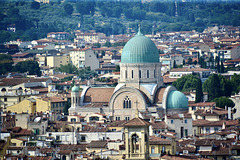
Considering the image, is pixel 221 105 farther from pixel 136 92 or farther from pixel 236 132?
pixel 236 132

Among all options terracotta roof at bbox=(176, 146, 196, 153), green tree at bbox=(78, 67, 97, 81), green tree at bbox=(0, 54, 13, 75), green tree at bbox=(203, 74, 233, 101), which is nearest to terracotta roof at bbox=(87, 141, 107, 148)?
terracotta roof at bbox=(176, 146, 196, 153)

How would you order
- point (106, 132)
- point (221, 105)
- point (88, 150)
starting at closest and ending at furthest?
point (88, 150), point (106, 132), point (221, 105)

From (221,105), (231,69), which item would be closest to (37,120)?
(221,105)

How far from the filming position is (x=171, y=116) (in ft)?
246

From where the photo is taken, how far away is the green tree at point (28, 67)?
438 feet

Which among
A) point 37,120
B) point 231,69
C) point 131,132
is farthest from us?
point 231,69

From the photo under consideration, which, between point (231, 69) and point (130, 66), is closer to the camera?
point (130, 66)

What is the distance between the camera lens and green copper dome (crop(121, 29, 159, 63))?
8331 cm

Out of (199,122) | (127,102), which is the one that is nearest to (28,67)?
(127,102)

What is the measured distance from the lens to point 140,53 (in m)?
83.4

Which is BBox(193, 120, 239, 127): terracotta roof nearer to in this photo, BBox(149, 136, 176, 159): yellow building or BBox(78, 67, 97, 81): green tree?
BBox(149, 136, 176, 159): yellow building

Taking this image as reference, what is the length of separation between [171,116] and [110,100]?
28.3ft

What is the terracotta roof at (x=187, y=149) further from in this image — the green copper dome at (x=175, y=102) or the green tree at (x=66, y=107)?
the green tree at (x=66, y=107)

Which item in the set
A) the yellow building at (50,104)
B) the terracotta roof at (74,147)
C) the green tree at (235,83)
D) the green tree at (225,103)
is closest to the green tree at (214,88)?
the green tree at (235,83)
